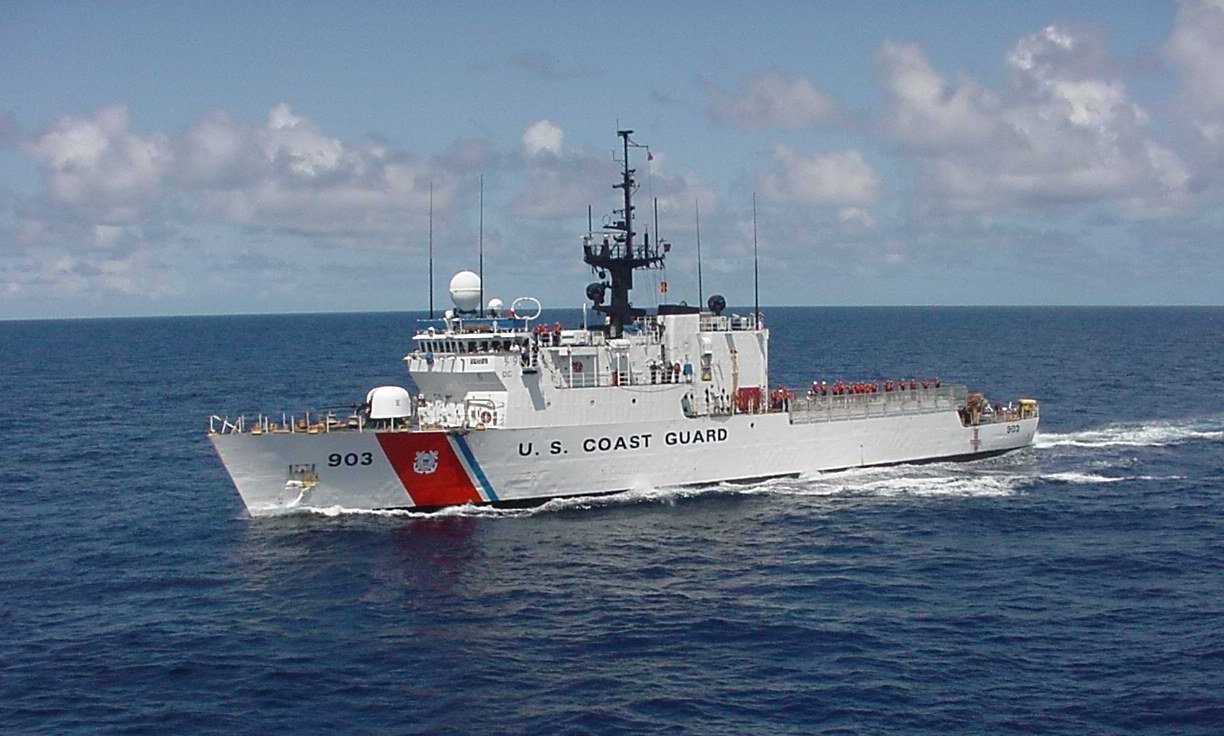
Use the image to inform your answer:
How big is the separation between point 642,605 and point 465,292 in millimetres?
16432

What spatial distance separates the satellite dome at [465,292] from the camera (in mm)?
42219

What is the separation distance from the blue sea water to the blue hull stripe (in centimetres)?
102

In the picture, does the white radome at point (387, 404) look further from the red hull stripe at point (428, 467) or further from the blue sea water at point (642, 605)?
the blue sea water at point (642, 605)

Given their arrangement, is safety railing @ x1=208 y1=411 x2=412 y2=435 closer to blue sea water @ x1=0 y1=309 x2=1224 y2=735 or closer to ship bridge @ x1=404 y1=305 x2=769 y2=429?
ship bridge @ x1=404 y1=305 x2=769 y2=429

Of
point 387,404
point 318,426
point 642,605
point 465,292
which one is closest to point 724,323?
point 465,292

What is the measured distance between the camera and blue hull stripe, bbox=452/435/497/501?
39.3m

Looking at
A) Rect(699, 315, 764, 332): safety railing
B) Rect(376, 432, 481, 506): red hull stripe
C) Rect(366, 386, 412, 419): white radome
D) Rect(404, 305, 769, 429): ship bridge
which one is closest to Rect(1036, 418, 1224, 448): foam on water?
Rect(699, 315, 764, 332): safety railing

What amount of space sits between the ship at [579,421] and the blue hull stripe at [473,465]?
49mm

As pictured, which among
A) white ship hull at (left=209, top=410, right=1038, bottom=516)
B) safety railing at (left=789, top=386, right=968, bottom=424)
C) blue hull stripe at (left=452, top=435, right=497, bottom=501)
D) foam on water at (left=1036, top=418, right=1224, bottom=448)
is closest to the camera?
white ship hull at (left=209, top=410, right=1038, bottom=516)

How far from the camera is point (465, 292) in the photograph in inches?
1661

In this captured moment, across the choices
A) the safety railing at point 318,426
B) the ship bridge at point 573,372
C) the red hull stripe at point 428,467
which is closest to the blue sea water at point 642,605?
the red hull stripe at point 428,467

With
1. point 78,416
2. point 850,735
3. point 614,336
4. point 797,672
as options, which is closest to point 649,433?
point 614,336

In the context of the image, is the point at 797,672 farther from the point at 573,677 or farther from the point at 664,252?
the point at 664,252

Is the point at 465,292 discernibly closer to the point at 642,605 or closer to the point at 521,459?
the point at 521,459
